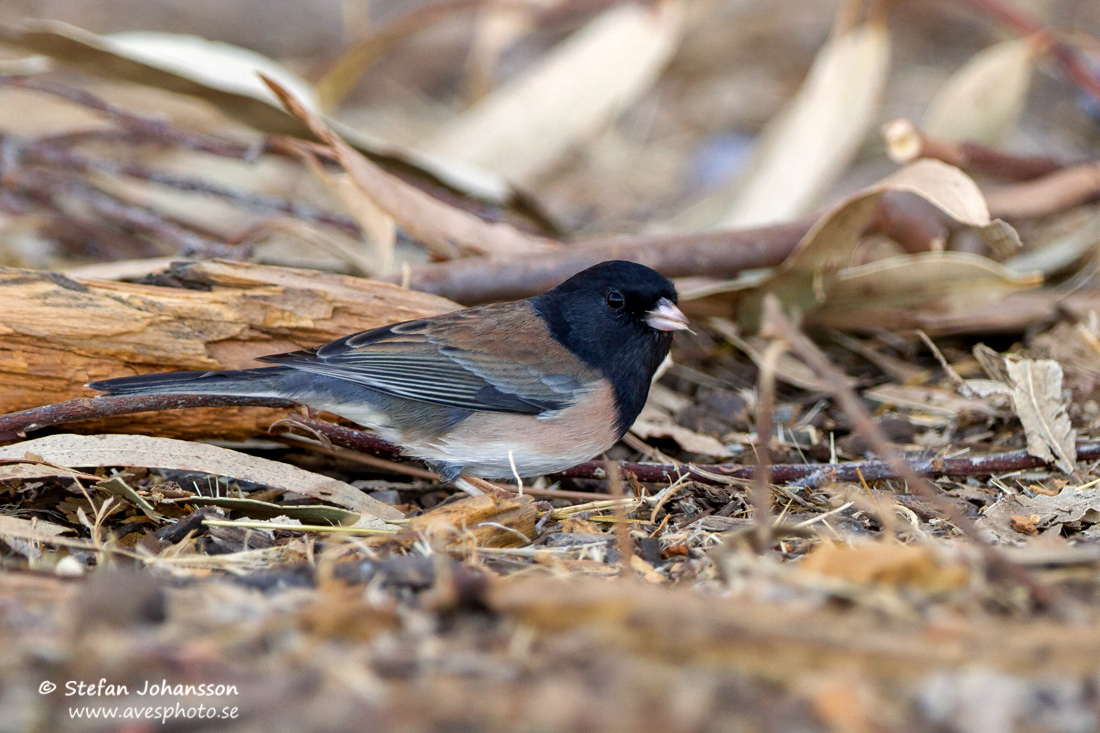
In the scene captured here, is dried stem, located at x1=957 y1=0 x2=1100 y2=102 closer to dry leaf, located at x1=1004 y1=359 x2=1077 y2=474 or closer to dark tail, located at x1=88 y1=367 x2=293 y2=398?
dry leaf, located at x1=1004 y1=359 x2=1077 y2=474

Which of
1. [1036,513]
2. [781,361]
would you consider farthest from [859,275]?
[1036,513]

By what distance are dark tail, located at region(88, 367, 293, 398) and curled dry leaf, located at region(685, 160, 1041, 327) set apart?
1671 millimetres

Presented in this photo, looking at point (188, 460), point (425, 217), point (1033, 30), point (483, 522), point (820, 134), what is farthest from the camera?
point (820, 134)

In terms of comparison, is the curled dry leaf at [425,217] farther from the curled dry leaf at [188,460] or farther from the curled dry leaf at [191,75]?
the curled dry leaf at [188,460]

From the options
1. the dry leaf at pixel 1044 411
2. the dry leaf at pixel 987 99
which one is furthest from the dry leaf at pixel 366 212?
the dry leaf at pixel 987 99

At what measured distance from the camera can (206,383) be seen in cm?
258

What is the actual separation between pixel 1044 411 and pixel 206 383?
2.47 meters

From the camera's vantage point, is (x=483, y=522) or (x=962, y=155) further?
(x=962, y=155)

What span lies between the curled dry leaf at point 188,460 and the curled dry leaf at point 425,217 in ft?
3.71

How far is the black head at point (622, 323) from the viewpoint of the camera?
2.90 meters

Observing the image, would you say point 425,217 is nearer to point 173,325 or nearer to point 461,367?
point 461,367

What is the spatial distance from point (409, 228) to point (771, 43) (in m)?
4.71

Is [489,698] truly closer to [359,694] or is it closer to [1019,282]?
[359,694]

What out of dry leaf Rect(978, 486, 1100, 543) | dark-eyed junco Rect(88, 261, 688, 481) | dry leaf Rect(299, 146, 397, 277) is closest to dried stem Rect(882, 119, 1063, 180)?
dark-eyed junco Rect(88, 261, 688, 481)
